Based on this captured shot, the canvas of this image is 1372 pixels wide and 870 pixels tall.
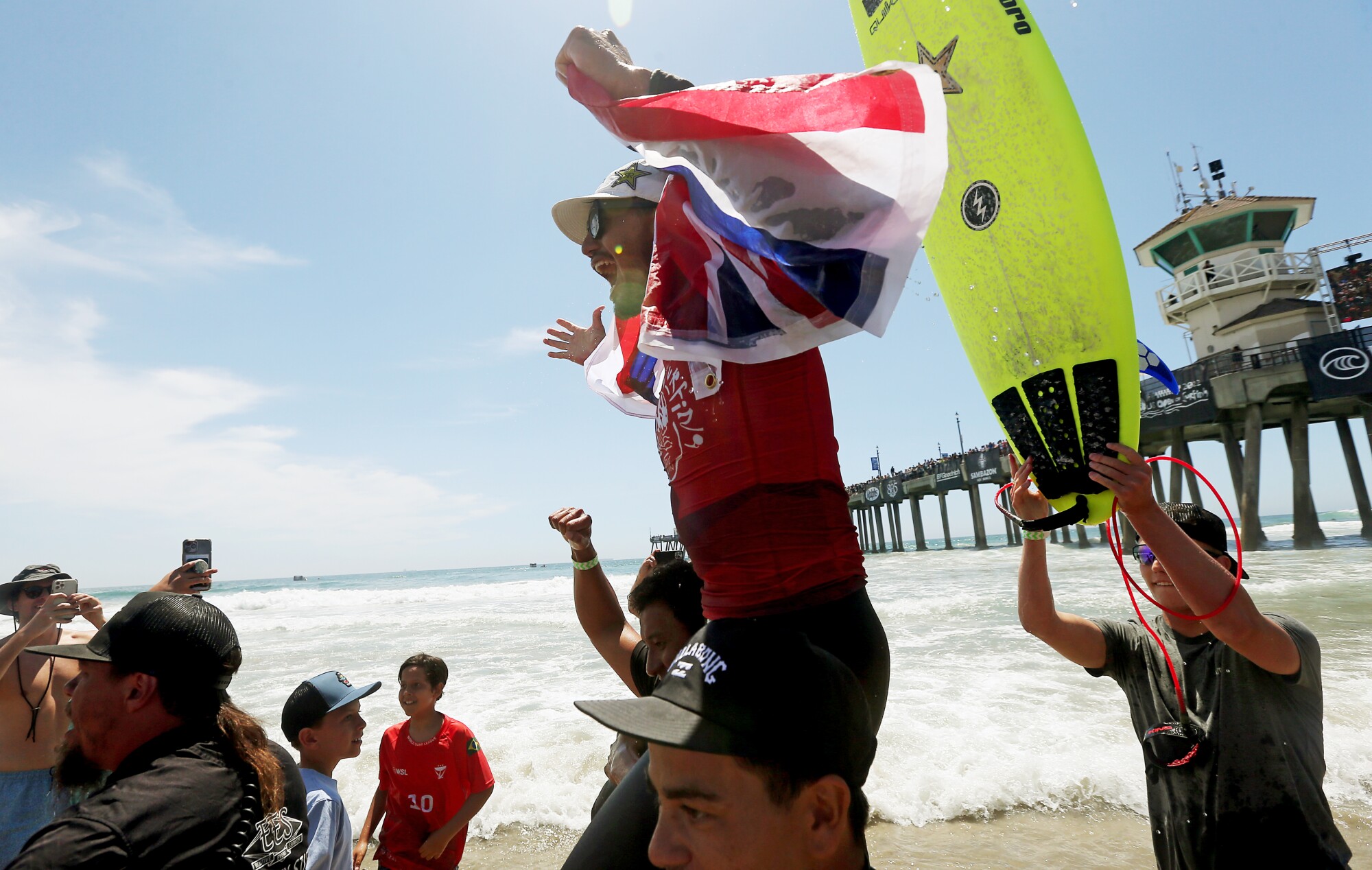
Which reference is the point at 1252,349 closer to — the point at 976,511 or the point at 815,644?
the point at 976,511

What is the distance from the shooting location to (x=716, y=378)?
1440 mm

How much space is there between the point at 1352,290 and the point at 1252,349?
5887 mm

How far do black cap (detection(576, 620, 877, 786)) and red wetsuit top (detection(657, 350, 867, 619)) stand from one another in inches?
11.0

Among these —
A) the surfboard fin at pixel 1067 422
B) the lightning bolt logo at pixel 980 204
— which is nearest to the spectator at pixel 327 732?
the surfboard fin at pixel 1067 422

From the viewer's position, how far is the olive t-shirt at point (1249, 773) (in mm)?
2119

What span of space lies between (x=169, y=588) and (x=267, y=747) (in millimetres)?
1866

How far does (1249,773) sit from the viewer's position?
7.20 feet

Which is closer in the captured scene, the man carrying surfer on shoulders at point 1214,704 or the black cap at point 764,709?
the black cap at point 764,709

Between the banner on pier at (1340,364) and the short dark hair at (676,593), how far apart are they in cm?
2465

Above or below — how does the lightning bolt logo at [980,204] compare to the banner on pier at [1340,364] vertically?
below

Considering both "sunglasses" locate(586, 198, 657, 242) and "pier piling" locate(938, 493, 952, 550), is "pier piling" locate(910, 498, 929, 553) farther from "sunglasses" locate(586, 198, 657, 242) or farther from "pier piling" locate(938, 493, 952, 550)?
"sunglasses" locate(586, 198, 657, 242)

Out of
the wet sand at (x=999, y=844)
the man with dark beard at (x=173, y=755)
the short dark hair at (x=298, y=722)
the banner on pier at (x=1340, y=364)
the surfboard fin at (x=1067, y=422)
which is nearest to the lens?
the man with dark beard at (x=173, y=755)

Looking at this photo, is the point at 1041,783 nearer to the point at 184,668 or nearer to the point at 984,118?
the point at 984,118

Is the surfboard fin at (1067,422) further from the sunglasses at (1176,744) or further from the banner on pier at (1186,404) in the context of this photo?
the banner on pier at (1186,404)
